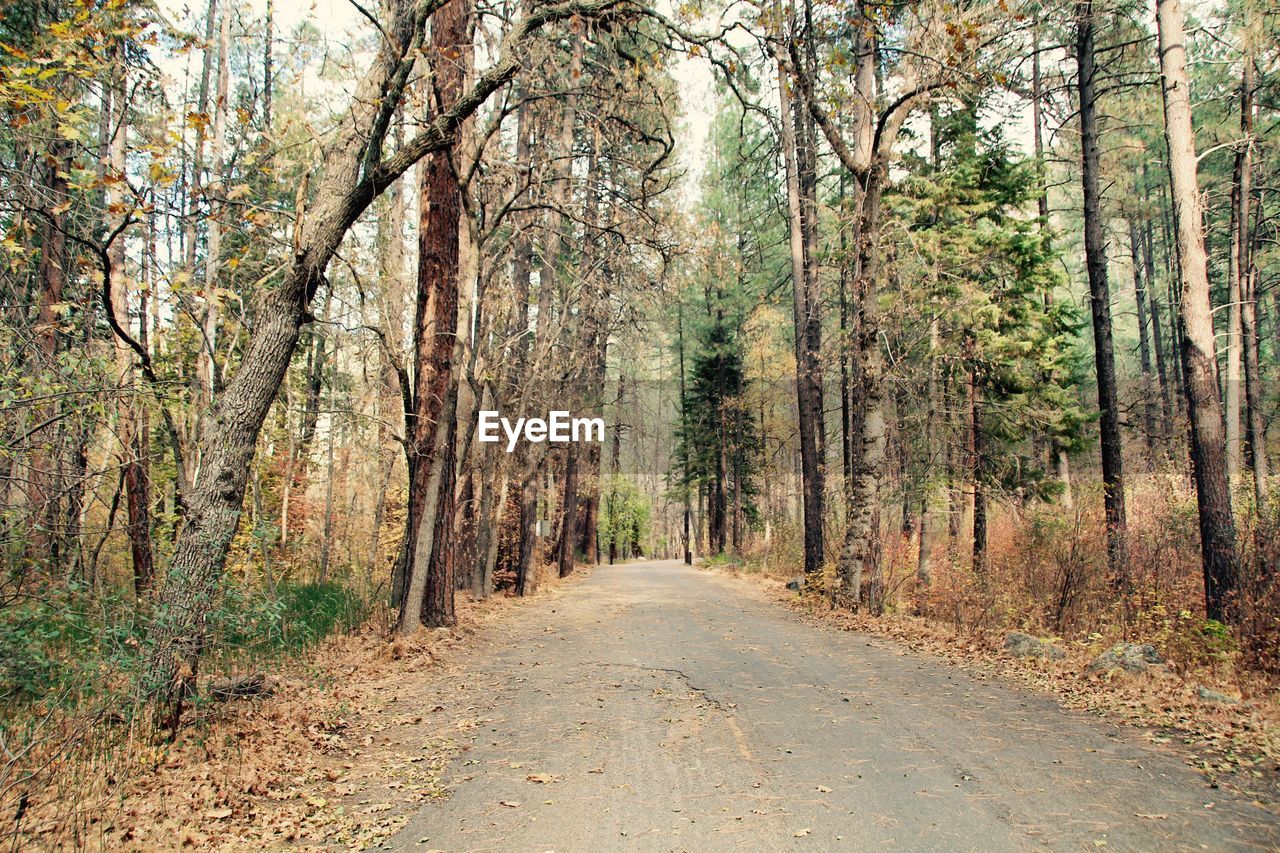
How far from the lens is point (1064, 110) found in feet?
55.6

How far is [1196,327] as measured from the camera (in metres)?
8.81

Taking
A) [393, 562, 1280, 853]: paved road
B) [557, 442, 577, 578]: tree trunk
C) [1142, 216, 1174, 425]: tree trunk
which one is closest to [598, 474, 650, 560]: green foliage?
[557, 442, 577, 578]: tree trunk

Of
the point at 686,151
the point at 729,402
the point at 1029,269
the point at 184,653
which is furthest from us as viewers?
the point at 729,402

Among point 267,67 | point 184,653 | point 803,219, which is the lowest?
point 184,653

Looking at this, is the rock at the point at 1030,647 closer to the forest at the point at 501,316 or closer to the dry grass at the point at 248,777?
the forest at the point at 501,316

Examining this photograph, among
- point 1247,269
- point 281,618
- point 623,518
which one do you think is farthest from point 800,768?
point 623,518

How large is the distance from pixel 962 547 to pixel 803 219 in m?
8.54

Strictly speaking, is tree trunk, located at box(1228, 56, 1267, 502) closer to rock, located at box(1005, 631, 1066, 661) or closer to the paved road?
rock, located at box(1005, 631, 1066, 661)

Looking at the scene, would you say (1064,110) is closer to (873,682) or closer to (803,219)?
(803,219)

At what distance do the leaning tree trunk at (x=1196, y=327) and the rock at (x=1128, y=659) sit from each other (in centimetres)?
177

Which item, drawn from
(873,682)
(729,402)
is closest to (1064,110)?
(729,402)

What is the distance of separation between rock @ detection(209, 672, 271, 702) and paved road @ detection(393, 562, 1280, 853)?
166 centimetres

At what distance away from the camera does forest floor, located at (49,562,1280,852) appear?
3.59 meters

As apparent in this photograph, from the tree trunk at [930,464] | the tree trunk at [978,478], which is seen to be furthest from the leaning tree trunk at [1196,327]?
the tree trunk at [930,464]
